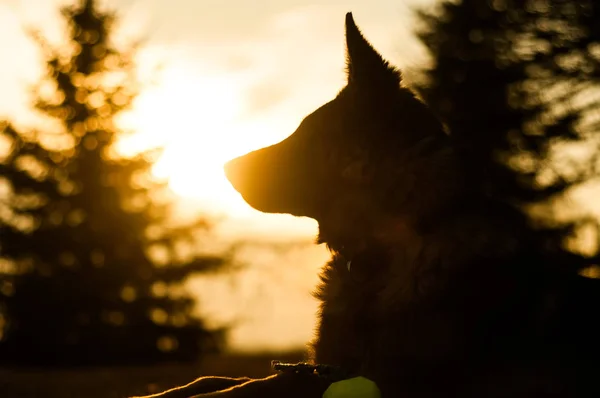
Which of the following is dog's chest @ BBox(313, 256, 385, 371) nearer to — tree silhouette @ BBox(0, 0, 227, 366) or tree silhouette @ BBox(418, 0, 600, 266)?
tree silhouette @ BBox(418, 0, 600, 266)

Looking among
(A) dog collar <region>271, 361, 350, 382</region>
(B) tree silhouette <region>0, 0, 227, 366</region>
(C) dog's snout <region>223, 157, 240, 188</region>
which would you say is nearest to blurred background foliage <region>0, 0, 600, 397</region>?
(B) tree silhouette <region>0, 0, 227, 366</region>

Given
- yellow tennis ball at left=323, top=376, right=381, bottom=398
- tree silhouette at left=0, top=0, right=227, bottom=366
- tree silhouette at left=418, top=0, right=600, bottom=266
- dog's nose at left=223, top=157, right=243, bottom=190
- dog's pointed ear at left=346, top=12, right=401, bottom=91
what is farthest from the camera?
tree silhouette at left=0, top=0, right=227, bottom=366

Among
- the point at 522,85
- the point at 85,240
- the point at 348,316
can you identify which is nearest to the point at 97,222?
the point at 85,240

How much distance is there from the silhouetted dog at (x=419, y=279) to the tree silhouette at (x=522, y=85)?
10.2 m

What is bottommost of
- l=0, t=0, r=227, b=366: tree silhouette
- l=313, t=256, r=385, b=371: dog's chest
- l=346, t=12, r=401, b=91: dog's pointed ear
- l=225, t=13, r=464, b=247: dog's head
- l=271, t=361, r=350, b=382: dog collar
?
l=271, t=361, r=350, b=382: dog collar

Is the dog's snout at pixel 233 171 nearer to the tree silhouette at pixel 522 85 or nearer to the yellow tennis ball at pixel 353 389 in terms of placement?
the yellow tennis ball at pixel 353 389

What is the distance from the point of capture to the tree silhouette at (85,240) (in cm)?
2234

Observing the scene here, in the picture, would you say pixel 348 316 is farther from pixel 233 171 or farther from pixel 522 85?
pixel 522 85

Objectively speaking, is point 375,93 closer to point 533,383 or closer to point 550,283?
point 550,283

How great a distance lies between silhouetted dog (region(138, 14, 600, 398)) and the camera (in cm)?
373

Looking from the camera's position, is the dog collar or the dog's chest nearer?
the dog collar

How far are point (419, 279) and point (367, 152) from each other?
79 centimetres

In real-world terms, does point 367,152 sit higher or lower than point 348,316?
higher

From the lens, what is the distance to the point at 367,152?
14.5 ft
